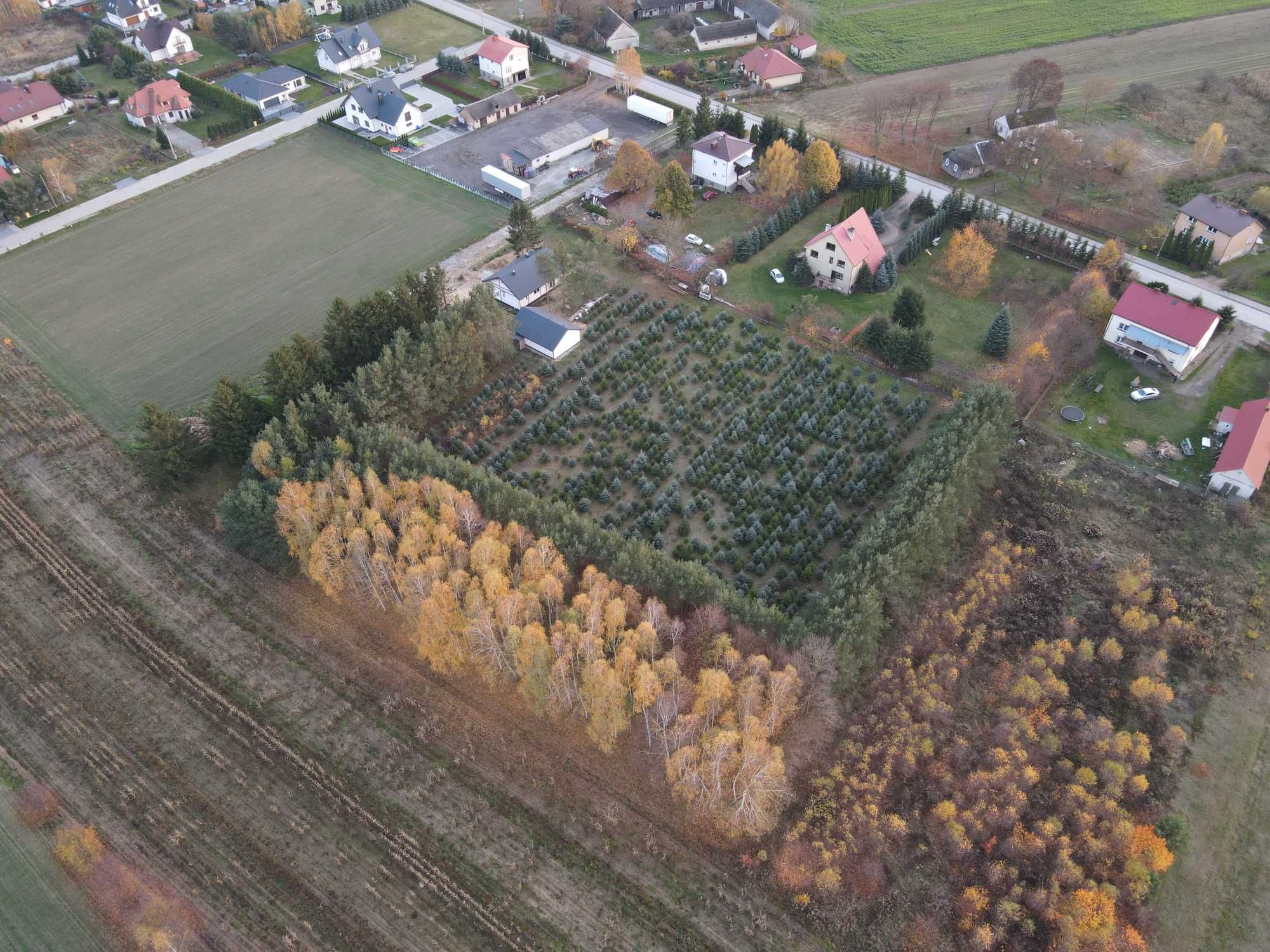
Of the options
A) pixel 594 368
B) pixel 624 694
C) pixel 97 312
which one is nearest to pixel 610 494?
pixel 594 368

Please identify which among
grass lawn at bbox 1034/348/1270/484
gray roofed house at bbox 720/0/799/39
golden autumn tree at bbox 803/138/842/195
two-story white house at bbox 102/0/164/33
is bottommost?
grass lawn at bbox 1034/348/1270/484

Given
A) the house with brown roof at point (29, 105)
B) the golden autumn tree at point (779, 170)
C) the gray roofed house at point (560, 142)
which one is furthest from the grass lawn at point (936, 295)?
the house with brown roof at point (29, 105)

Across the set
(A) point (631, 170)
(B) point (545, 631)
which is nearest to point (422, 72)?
(A) point (631, 170)

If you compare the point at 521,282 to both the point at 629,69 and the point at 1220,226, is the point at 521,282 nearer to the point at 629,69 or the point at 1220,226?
the point at 629,69

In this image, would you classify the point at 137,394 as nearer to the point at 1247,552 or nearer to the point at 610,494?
the point at 610,494

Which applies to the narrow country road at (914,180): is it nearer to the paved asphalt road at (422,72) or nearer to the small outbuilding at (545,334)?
the paved asphalt road at (422,72)

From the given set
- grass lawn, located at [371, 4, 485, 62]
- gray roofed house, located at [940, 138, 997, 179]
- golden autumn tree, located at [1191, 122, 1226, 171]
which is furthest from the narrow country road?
golden autumn tree, located at [1191, 122, 1226, 171]

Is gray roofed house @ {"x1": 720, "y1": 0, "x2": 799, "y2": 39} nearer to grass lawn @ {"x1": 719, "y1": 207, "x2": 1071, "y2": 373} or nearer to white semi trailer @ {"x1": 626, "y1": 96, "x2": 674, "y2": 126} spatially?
white semi trailer @ {"x1": 626, "y1": 96, "x2": 674, "y2": 126}
